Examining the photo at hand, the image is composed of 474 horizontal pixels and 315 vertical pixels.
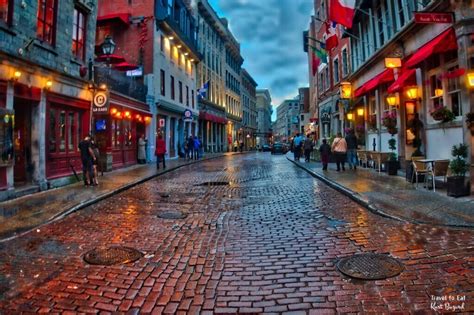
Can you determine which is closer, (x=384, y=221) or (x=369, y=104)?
(x=384, y=221)

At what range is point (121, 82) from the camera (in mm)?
21312

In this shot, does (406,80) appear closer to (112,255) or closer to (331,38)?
(331,38)

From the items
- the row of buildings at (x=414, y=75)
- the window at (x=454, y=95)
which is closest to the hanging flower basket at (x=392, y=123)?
the row of buildings at (x=414, y=75)

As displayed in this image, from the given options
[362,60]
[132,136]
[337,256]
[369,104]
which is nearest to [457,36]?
[337,256]

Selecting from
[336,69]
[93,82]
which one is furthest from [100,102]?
[336,69]

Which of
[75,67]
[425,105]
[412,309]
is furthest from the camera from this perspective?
[75,67]

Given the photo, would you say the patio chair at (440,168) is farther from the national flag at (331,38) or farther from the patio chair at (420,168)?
the national flag at (331,38)

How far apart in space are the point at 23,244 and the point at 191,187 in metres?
7.31

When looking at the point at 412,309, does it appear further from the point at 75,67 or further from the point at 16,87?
the point at 75,67

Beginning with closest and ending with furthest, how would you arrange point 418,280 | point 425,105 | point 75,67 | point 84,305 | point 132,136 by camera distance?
point 84,305 < point 418,280 < point 425,105 < point 75,67 < point 132,136

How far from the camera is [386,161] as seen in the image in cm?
1443

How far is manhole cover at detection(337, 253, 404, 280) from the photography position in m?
4.29

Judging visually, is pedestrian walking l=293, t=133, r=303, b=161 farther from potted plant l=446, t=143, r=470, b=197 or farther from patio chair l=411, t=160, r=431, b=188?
potted plant l=446, t=143, r=470, b=197

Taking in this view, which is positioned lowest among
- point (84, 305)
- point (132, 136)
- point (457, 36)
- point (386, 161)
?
point (84, 305)
